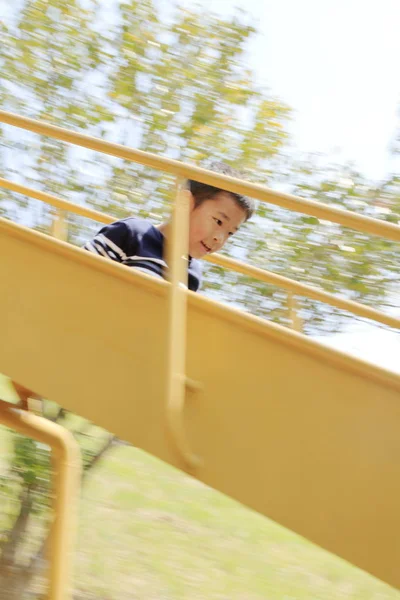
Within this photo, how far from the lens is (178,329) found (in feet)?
6.56

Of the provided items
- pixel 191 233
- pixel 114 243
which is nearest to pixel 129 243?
pixel 114 243

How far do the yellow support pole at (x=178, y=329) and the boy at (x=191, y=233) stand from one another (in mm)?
303

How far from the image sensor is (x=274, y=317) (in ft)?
18.9

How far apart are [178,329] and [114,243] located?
0.57 metres

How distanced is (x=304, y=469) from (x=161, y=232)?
101 centimetres

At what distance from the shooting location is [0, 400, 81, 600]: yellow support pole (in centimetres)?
270

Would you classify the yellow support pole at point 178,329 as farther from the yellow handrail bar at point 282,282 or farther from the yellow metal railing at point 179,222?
the yellow handrail bar at point 282,282

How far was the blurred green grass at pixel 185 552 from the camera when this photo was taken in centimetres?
740

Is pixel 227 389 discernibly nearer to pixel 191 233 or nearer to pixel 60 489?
pixel 191 233

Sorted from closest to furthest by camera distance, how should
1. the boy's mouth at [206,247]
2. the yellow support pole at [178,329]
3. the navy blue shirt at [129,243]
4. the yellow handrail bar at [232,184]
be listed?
the yellow handrail bar at [232,184], the yellow support pole at [178,329], the navy blue shirt at [129,243], the boy's mouth at [206,247]

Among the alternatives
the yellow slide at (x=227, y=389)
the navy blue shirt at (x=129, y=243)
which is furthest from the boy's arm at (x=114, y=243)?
the yellow slide at (x=227, y=389)

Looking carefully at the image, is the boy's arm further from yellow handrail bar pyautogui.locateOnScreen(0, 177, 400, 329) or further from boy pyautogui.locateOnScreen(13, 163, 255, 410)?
yellow handrail bar pyautogui.locateOnScreen(0, 177, 400, 329)

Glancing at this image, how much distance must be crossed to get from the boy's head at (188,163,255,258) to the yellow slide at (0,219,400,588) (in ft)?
1.51

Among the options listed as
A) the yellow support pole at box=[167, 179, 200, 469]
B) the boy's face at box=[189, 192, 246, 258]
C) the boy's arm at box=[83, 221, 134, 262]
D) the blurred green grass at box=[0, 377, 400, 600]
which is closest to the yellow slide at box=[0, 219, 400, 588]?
the yellow support pole at box=[167, 179, 200, 469]
